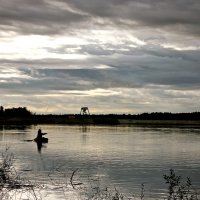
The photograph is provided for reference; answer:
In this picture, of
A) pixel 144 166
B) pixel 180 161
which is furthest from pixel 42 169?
pixel 180 161

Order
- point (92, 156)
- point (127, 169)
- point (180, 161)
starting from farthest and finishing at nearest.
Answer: point (92, 156) → point (180, 161) → point (127, 169)

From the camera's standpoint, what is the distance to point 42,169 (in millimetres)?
41688

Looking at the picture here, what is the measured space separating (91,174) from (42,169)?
478 centimetres

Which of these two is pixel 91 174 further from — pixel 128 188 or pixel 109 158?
pixel 109 158

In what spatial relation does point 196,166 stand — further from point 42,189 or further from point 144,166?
point 42,189

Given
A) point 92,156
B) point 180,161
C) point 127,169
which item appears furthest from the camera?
point 92,156

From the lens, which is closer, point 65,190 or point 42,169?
point 65,190

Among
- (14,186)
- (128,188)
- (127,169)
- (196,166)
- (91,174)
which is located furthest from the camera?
(196,166)

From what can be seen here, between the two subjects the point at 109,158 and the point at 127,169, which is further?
the point at 109,158

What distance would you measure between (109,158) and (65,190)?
77.4 ft

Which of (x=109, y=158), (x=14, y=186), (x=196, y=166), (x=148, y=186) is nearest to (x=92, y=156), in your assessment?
(x=109, y=158)

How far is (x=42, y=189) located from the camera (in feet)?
99.5

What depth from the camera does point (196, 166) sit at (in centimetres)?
4662

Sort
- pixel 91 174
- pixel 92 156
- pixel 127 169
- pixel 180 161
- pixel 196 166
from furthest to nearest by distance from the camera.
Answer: pixel 92 156 → pixel 180 161 → pixel 196 166 → pixel 127 169 → pixel 91 174
